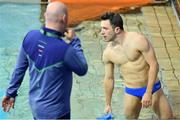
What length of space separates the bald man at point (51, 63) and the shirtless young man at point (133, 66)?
133 centimetres

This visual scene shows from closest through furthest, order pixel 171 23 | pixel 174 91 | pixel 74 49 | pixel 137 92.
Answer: pixel 74 49 → pixel 137 92 → pixel 174 91 → pixel 171 23

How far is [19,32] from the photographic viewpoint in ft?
37.2

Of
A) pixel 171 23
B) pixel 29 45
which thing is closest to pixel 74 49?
pixel 29 45

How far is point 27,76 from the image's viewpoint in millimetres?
9133

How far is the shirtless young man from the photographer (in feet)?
20.1

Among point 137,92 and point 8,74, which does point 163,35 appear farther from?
point 137,92

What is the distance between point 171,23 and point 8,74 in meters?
3.53

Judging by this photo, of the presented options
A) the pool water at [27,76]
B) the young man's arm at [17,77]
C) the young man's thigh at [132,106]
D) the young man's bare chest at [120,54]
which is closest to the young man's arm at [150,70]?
the young man's bare chest at [120,54]

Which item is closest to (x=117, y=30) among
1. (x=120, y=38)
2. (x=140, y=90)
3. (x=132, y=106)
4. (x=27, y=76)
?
(x=120, y=38)

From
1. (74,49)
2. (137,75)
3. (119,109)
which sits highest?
(74,49)

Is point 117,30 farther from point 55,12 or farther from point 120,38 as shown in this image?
point 55,12

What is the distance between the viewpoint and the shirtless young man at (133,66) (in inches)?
241

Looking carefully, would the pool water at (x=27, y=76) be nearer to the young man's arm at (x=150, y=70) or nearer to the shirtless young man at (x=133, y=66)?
the shirtless young man at (x=133, y=66)

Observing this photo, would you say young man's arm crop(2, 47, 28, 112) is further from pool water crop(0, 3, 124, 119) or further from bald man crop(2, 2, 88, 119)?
pool water crop(0, 3, 124, 119)
